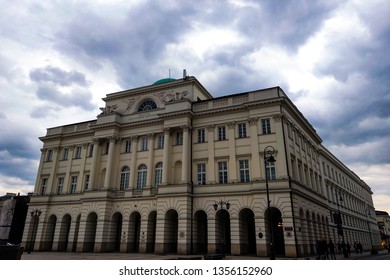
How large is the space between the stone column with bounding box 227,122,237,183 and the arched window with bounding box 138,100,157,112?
12605 mm

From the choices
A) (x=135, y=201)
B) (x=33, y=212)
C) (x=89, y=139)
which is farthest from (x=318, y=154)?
(x=33, y=212)

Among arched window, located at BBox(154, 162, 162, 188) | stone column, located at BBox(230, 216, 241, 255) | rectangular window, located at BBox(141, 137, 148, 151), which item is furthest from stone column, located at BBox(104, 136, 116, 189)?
stone column, located at BBox(230, 216, 241, 255)

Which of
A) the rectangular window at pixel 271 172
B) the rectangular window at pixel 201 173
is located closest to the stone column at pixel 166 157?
the rectangular window at pixel 201 173

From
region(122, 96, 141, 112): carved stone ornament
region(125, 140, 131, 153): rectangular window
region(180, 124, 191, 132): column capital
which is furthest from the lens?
region(122, 96, 141, 112): carved stone ornament

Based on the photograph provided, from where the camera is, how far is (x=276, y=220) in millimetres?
35188

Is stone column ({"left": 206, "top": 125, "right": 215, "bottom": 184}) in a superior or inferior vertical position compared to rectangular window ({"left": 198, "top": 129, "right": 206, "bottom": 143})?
inferior

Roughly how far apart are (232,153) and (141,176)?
13.2 metres

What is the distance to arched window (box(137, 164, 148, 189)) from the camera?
4038 centimetres

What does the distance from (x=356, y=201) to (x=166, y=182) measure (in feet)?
180

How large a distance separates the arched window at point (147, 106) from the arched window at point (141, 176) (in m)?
8.49

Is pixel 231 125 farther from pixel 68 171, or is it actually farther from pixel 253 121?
pixel 68 171

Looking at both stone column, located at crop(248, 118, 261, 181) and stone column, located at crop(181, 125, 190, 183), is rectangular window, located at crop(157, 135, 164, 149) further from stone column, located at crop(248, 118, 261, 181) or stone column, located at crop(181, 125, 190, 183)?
stone column, located at crop(248, 118, 261, 181)

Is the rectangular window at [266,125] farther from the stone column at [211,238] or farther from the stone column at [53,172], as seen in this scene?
the stone column at [53,172]
